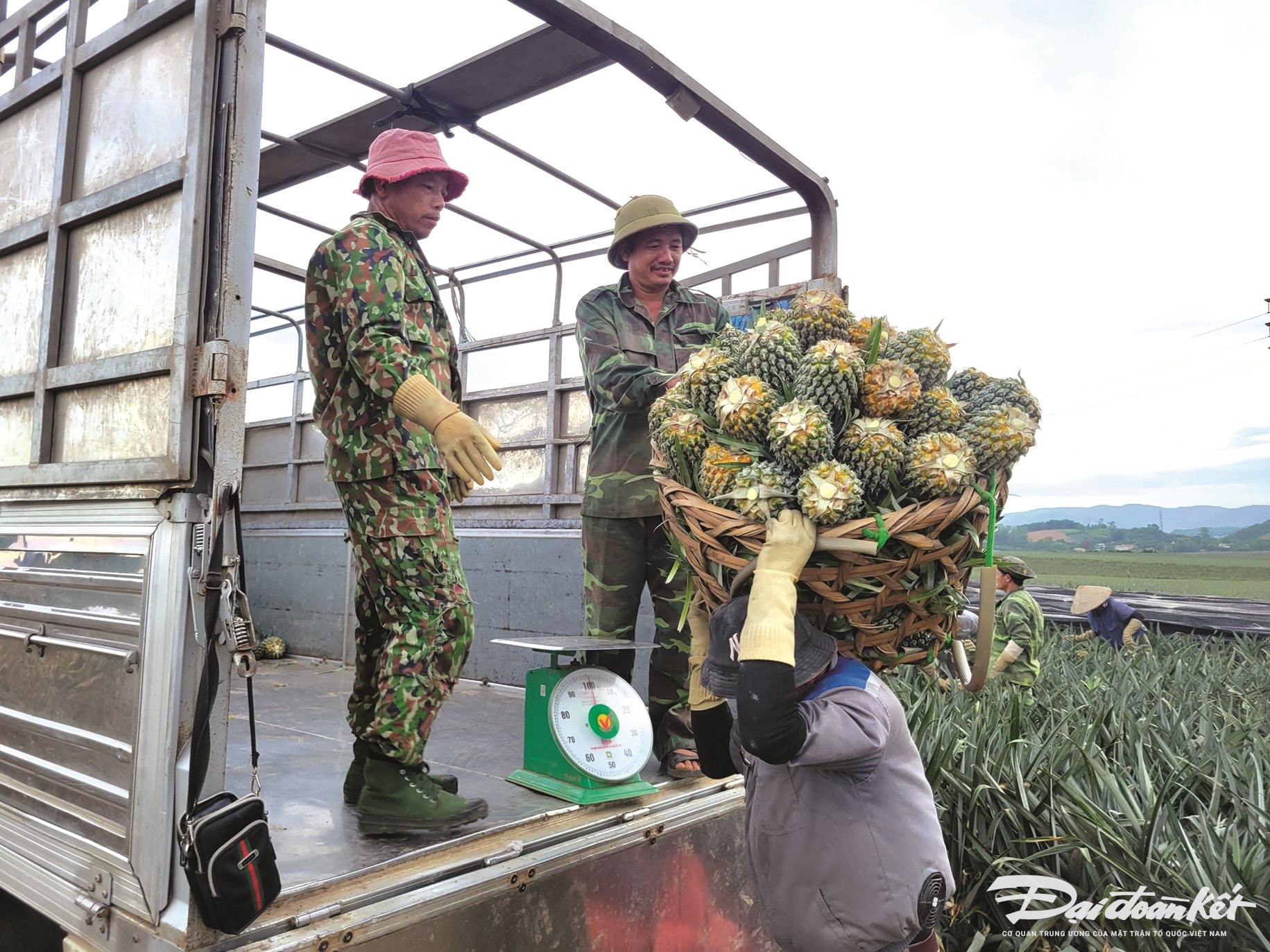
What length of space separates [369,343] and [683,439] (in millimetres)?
1049

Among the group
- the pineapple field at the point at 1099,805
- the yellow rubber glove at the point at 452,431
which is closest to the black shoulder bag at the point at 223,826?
the yellow rubber glove at the point at 452,431

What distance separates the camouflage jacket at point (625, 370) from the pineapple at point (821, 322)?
1.06 meters

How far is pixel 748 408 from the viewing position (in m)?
1.73

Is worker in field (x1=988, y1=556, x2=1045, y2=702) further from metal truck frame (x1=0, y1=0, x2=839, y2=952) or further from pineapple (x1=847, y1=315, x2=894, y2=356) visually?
pineapple (x1=847, y1=315, x2=894, y2=356)

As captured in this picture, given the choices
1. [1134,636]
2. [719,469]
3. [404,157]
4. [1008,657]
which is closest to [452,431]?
[719,469]

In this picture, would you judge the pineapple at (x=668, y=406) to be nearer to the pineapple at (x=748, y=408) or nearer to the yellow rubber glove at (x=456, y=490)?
the pineapple at (x=748, y=408)

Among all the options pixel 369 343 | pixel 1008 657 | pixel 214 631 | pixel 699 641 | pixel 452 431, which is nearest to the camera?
pixel 214 631

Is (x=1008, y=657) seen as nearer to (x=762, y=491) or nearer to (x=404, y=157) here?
(x=762, y=491)

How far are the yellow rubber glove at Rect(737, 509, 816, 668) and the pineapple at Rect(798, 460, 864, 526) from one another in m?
0.03

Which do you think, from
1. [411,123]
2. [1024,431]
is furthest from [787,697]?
[411,123]

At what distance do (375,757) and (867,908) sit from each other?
143 cm

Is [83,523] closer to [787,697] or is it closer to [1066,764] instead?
[787,697]

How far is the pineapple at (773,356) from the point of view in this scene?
1.81 m

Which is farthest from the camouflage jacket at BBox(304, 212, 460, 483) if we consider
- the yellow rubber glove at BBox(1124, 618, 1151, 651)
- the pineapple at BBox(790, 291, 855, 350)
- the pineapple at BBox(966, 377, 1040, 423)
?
the yellow rubber glove at BBox(1124, 618, 1151, 651)
